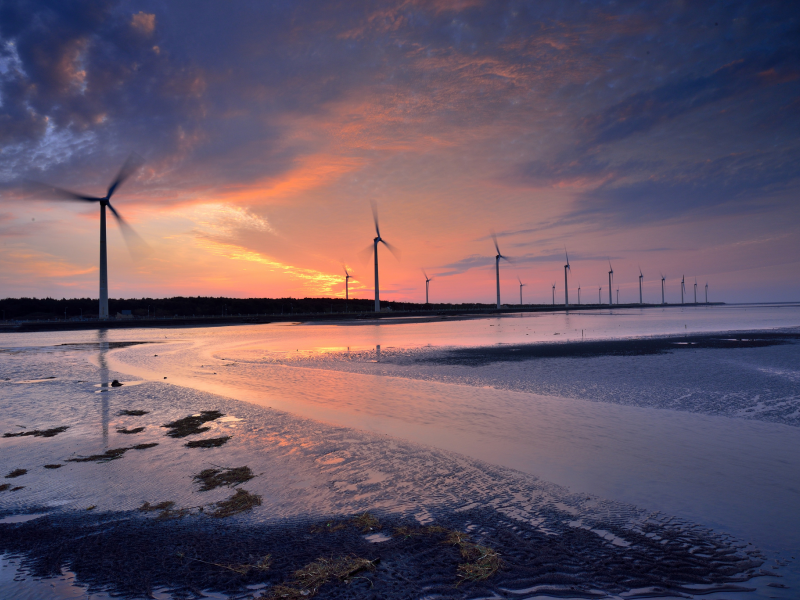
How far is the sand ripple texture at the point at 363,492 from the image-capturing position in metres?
5.46

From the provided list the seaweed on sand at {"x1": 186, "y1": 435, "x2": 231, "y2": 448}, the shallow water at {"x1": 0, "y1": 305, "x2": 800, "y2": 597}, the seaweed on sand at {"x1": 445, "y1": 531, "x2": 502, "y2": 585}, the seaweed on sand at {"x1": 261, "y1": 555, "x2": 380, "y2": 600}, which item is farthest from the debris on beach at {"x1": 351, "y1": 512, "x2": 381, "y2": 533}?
the seaweed on sand at {"x1": 186, "y1": 435, "x2": 231, "y2": 448}

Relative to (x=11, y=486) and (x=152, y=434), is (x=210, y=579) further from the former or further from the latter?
(x=152, y=434)

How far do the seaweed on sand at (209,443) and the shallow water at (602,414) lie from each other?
7.59 ft

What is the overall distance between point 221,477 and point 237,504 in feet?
4.94

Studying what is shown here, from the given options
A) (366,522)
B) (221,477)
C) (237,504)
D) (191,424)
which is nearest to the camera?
(366,522)

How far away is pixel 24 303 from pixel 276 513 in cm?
21456

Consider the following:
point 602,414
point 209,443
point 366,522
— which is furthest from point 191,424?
point 602,414

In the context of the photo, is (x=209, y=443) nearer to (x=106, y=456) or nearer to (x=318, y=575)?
(x=106, y=456)

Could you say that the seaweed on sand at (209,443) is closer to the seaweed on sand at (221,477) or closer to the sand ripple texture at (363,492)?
the sand ripple texture at (363,492)

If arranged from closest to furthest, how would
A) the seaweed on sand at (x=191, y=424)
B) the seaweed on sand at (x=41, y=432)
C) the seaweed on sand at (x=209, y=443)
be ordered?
1. the seaweed on sand at (x=209, y=443)
2. the seaweed on sand at (x=41, y=432)
3. the seaweed on sand at (x=191, y=424)

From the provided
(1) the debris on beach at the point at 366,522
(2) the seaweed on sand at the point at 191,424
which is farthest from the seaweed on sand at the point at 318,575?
(2) the seaweed on sand at the point at 191,424

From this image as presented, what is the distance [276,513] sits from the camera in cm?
696

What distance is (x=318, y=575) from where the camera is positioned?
17.1ft

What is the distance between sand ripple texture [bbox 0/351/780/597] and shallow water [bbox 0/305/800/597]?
55 cm
